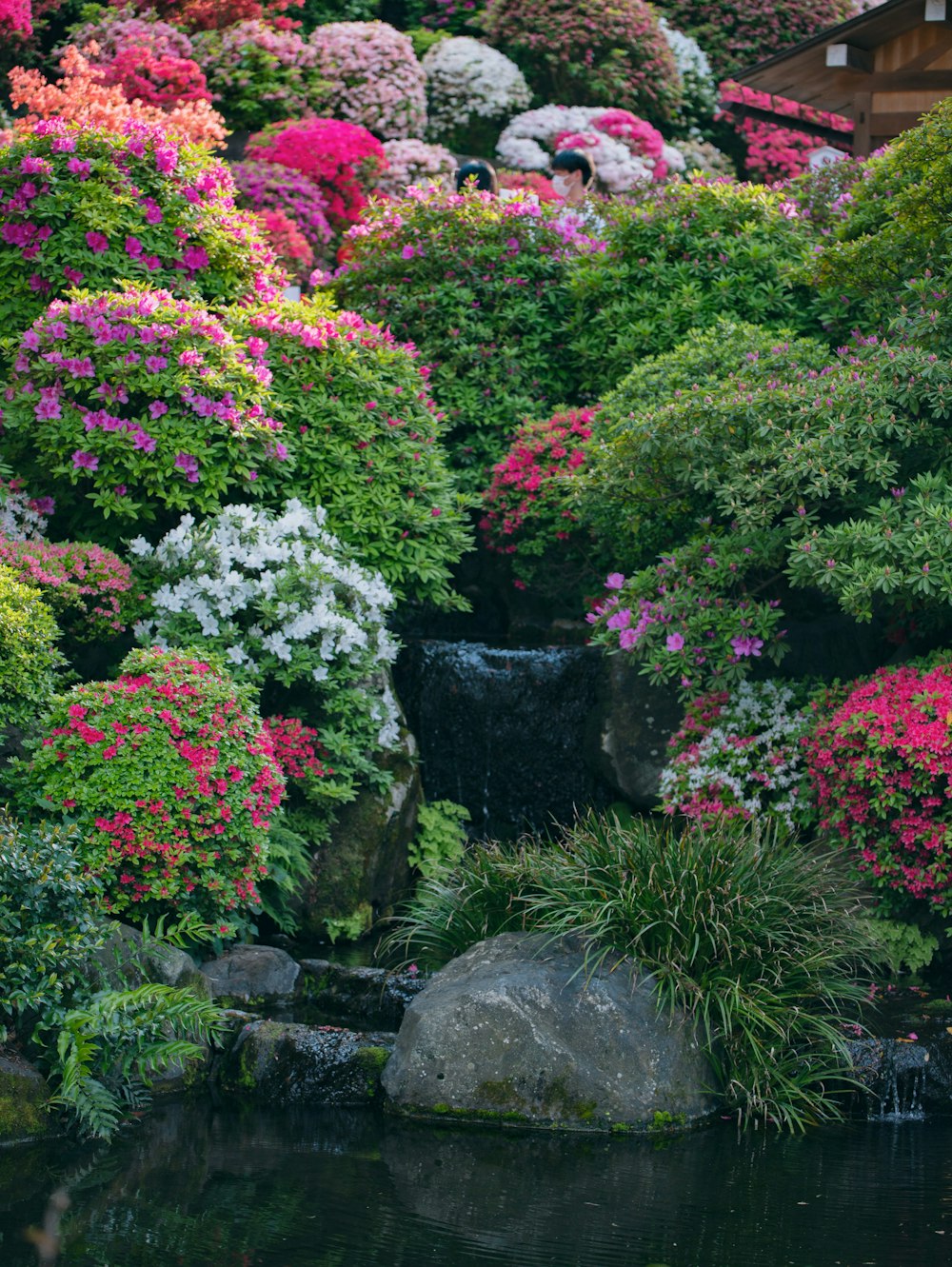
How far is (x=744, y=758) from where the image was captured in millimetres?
9062

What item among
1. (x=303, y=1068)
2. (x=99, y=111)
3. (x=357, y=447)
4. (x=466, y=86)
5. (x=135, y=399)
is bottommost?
(x=303, y=1068)

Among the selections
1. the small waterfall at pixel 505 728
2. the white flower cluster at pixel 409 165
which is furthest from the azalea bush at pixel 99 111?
the white flower cluster at pixel 409 165

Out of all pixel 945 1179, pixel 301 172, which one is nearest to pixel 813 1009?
pixel 945 1179

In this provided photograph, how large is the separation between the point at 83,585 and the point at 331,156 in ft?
31.9

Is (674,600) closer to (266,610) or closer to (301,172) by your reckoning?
(266,610)

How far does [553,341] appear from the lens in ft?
43.9

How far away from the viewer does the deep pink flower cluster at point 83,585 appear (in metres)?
8.73

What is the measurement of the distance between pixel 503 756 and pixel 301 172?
29.0ft

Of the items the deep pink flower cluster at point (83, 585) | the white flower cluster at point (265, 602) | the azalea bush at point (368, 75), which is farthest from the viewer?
the azalea bush at point (368, 75)

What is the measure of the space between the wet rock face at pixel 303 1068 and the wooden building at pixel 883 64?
10940 millimetres

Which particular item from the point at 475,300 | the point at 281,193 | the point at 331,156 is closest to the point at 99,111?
the point at 475,300

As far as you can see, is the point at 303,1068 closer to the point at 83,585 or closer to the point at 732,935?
the point at 732,935

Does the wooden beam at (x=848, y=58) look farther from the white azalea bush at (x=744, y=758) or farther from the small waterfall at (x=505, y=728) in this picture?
the white azalea bush at (x=744, y=758)

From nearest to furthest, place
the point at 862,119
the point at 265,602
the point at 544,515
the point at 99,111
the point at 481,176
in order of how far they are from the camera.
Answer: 1. the point at 265,602
2. the point at 99,111
3. the point at 544,515
4. the point at 862,119
5. the point at 481,176
